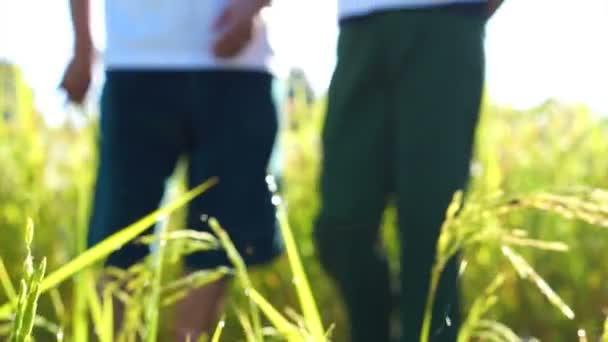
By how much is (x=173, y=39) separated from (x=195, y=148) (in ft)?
0.53

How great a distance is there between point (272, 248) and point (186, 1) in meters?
0.38

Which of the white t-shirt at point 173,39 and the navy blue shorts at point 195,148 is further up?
the white t-shirt at point 173,39

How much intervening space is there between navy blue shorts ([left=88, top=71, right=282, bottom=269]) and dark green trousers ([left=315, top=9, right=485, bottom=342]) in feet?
0.32

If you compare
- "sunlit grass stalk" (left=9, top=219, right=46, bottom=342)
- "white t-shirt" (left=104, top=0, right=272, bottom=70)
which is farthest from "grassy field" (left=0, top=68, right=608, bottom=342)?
"sunlit grass stalk" (left=9, top=219, right=46, bottom=342)

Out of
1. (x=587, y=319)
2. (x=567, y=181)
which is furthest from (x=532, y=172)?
(x=587, y=319)

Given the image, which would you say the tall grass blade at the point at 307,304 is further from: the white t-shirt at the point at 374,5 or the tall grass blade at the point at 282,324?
the white t-shirt at the point at 374,5

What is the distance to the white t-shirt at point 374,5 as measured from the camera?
52.9 inches

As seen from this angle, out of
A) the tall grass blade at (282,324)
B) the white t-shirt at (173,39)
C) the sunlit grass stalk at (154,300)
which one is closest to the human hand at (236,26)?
the white t-shirt at (173,39)

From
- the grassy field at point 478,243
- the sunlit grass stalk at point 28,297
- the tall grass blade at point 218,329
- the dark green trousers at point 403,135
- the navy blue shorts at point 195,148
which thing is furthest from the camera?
the grassy field at point 478,243

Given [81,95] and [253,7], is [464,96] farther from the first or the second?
[81,95]

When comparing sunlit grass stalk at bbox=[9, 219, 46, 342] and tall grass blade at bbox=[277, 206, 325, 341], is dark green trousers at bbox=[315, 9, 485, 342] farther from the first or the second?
sunlit grass stalk at bbox=[9, 219, 46, 342]

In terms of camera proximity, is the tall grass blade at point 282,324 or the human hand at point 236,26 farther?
the human hand at point 236,26

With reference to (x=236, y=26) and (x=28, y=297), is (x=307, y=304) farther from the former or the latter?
(x=236, y=26)

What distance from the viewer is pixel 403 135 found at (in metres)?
1.35
